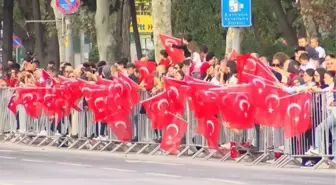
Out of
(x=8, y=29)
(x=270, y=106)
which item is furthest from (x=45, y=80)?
(x=8, y=29)

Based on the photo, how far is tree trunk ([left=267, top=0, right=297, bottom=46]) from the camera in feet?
154

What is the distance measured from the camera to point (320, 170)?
20.7 m

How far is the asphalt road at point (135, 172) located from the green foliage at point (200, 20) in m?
20.5

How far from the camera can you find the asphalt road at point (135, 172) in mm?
17984

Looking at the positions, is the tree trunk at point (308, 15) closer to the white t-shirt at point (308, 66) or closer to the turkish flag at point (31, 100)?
the turkish flag at point (31, 100)

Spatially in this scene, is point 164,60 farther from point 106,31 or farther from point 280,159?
point 106,31

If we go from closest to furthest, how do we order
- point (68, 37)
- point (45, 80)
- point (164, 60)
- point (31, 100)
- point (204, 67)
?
point (204, 67) → point (164, 60) → point (45, 80) → point (31, 100) → point (68, 37)

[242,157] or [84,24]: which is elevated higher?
[84,24]

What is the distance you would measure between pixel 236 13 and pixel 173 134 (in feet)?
8.41

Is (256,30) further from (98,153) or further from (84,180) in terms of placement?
(84,180)

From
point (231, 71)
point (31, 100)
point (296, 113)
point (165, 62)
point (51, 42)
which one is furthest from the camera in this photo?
point (51, 42)

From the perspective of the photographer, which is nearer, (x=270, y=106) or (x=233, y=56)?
(x=270, y=106)

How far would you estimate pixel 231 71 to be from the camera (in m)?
22.8

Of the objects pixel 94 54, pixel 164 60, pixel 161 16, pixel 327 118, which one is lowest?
pixel 94 54
